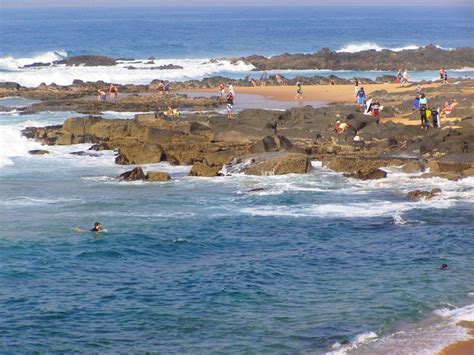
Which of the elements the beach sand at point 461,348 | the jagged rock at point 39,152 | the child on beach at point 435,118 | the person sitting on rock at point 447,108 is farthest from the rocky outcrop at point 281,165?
the beach sand at point 461,348

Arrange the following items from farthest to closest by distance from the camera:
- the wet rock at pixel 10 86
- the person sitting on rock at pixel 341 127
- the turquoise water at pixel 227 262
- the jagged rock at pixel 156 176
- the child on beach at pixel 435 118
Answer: the wet rock at pixel 10 86
the child on beach at pixel 435 118
the person sitting on rock at pixel 341 127
the jagged rock at pixel 156 176
the turquoise water at pixel 227 262

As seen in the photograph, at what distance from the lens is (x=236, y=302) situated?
18.8 meters

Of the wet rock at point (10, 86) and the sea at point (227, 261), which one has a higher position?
the wet rock at point (10, 86)

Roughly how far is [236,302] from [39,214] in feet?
30.1

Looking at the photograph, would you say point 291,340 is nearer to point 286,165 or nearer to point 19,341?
point 19,341

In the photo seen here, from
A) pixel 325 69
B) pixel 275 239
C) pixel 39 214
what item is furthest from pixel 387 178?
pixel 325 69

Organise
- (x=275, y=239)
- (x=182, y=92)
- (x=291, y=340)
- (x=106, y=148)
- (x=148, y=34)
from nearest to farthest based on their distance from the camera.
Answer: (x=291, y=340) < (x=275, y=239) < (x=106, y=148) < (x=182, y=92) < (x=148, y=34)

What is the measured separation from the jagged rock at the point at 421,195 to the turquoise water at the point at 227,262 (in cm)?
31

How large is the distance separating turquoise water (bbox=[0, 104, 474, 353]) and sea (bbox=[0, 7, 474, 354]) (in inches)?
1.8

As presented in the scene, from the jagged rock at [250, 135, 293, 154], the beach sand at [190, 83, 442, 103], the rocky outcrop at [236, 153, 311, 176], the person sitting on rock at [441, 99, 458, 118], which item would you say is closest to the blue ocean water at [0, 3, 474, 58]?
the beach sand at [190, 83, 442, 103]

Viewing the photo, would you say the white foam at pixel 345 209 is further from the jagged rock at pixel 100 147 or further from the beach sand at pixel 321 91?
the beach sand at pixel 321 91

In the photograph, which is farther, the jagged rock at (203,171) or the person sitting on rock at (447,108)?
the person sitting on rock at (447,108)

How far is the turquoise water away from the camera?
56.5 ft

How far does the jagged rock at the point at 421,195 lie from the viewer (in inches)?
1073
